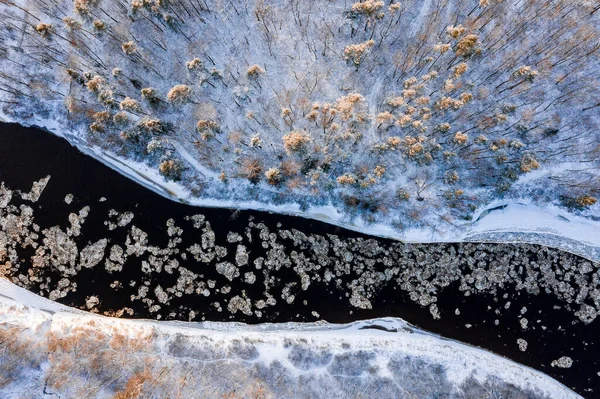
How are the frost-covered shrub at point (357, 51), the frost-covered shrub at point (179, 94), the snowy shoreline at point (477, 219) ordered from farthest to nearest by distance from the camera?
the snowy shoreline at point (477, 219), the frost-covered shrub at point (357, 51), the frost-covered shrub at point (179, 94)

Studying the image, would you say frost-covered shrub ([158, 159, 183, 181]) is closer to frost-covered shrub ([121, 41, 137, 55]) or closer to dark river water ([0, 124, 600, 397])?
dark river water ([0, 124, 600, 397])

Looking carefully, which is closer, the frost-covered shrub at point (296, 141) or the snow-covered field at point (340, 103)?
the frost-covered shrub at point (296, 141)

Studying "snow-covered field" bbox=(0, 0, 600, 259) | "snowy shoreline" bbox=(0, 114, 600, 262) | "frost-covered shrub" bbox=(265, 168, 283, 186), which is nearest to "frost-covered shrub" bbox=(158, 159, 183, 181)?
"snow-covered field" bbox=(0, 0, 600, 259)

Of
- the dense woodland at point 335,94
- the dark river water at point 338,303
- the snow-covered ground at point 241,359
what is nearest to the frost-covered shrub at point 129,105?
the dense woodland at point 335,94

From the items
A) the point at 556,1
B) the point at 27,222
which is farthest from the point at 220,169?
the point at 556,1

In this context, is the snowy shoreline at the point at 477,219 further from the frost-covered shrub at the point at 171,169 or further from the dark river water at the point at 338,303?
the dark river water at the point at 338,303
